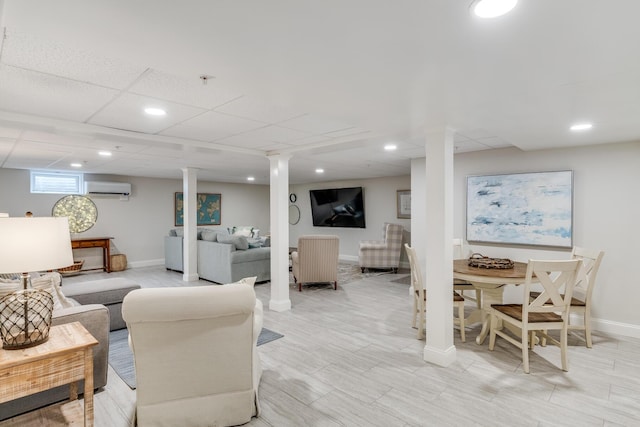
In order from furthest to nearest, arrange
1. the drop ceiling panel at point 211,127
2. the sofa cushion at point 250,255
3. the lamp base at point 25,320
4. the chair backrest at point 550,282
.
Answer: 1. the sofa cushion at point 250,255
2. the drop ceiling panel at point 211,127
3. the chair backrest at point 550,282
4. the lamp base at point 25,320

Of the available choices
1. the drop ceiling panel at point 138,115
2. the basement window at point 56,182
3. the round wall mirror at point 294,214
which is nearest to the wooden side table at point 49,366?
the drop ceiling panel at point 138,115

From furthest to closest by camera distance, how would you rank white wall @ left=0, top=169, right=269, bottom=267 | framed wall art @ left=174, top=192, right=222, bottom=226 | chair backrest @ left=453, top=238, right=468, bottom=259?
framed wall art @ left=174, top=192, right=222, bottom=226 < white wall @ left=0, top=169, right=269, bottom=267 < chair backrest @ left=453, top=238, right=468, bottom=259

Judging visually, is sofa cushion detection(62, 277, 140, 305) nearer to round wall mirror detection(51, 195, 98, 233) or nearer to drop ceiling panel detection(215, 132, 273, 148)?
drop ceiling panel detection(215, 132, 273, 148)

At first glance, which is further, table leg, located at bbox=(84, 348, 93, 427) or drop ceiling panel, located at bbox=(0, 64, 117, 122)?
drop ceiling panel, located at bbox=(0, 64, 117, 122)

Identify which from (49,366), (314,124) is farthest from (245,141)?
(49,366)

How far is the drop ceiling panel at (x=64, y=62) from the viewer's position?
1645 millimetres

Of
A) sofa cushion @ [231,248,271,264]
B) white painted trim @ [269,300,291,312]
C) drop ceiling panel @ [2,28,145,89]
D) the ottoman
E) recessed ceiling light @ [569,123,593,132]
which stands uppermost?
drop ceiling panel @ [2,28,145,89]

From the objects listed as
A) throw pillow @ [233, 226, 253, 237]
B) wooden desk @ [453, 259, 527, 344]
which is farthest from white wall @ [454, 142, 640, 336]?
throw pillow @ [233, 226, 253, 237]

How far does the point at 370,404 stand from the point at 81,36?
264 centimetres

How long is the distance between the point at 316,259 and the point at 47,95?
13.4 ft

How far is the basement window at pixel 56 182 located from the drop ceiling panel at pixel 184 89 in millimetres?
6322

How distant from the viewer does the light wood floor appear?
2217 millimetres

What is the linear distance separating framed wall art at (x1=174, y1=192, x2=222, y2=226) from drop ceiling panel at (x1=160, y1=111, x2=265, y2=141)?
5469 millimetres

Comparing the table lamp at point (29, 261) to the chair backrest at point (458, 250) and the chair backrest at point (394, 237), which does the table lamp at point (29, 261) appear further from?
the chair backrest at point (394, 237)
